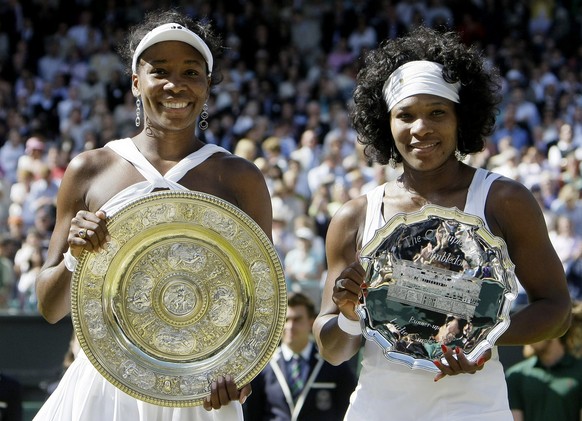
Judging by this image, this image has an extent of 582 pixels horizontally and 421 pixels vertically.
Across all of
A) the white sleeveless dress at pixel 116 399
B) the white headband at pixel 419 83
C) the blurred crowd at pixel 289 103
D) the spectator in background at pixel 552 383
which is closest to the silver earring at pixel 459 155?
the white headband at pixel 419 83

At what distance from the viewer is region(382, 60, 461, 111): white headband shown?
400cm

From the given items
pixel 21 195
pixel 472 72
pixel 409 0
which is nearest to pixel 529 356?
pixel 472 72

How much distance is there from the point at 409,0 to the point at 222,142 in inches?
244

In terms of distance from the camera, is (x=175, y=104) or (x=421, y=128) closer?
(x=421, y=128)

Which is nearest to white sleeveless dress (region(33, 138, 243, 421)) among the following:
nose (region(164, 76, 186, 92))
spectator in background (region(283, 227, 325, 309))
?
nose (region(164, 76, 186, 92))

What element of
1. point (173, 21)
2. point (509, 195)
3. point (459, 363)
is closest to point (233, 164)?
point (173, 21)

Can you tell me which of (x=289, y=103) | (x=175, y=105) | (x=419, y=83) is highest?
(x=419, y=83)

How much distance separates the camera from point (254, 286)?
3928 millimetres

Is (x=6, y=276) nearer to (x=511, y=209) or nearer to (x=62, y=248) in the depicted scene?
(x=62, y=248)

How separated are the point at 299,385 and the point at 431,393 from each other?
314cm

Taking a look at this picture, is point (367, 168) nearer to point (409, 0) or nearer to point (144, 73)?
point (409, 0)

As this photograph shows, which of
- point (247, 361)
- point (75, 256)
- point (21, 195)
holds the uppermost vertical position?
point (75, 256)

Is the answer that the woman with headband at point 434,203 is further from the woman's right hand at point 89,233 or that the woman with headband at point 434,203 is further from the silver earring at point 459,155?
the woman's right hand at point 89,233

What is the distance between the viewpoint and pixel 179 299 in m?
3.96
